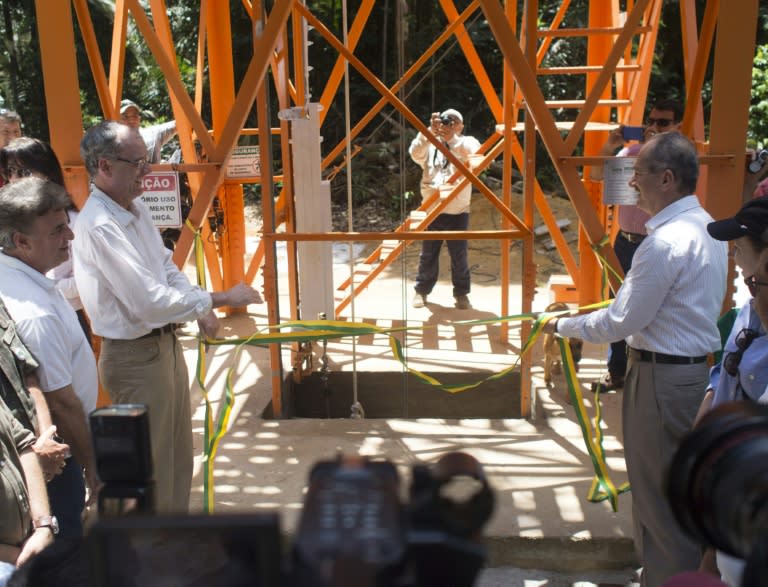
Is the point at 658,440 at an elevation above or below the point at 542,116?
below

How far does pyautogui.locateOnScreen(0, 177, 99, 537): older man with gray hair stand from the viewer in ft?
8.45

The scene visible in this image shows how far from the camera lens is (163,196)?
422cm

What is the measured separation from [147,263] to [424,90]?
1279 centimetres

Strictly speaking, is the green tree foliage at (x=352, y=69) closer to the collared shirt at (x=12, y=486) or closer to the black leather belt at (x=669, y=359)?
the black leather belt at (x=669, y=359)

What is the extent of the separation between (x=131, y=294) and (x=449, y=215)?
17.0 feet

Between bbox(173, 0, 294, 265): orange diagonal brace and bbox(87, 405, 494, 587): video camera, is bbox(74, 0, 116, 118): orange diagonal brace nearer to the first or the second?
bbox(173, 0, 294, 265): orange diagonal brace

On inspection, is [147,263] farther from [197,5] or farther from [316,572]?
[197,5]

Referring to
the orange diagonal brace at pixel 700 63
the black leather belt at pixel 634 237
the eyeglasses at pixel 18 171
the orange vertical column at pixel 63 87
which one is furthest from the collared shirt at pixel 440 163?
the eyeglasses at pixel 18 171

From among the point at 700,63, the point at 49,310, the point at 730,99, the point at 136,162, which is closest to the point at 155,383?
the point at 49,310

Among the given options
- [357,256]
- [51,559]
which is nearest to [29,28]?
[357,256]

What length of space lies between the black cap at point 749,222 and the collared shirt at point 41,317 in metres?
2.10

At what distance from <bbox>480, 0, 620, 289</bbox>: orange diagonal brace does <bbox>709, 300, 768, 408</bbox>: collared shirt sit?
4.93ft

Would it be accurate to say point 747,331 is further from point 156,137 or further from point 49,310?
point 156,137

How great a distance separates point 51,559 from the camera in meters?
1.02
